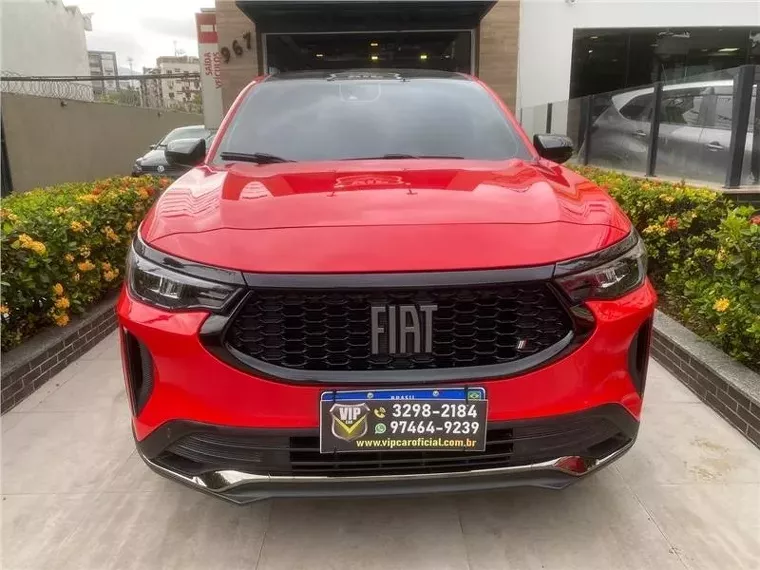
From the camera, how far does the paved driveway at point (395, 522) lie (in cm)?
213

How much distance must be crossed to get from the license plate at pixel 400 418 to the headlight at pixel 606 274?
41cm

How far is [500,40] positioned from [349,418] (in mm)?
11252

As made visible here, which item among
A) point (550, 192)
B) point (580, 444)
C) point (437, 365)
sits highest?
point (550, 192)

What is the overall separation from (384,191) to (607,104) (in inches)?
315

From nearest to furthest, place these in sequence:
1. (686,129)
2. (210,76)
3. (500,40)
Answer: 1. (686,129)
2. (210,76)
3. (500,40)

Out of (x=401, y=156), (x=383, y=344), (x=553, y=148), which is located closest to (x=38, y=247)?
(x=401, y=156)

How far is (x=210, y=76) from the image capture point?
1123 centimetres

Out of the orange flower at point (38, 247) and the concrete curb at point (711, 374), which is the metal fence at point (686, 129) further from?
the orange flower at point (38, 247)

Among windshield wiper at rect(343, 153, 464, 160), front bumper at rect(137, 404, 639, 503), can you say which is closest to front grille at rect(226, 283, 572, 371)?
front bumper at rect(137, 404, 639, 503)

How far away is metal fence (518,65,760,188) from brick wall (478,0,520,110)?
2.46 meters

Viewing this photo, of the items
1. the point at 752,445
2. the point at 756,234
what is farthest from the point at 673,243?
the point at 752,445

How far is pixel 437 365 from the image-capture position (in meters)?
1.84

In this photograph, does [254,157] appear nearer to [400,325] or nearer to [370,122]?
[370,122]

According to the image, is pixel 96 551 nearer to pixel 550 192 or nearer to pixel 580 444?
pixel 580 444
